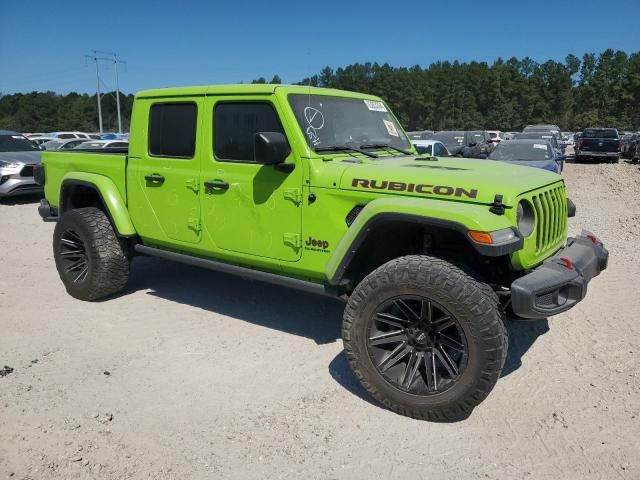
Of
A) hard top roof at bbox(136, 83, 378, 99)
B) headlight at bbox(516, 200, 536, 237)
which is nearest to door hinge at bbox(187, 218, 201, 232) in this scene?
hard top roof at bbox(136, 83, 378, 99)

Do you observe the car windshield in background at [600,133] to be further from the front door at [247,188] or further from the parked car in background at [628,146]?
the front door at [247,188]

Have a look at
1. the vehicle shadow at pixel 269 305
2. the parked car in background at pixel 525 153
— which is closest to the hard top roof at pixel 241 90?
the vehicle shadow at pixel 269 305

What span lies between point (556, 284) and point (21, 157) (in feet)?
40.8

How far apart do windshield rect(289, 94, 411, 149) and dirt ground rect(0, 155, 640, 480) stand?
1.65 metres

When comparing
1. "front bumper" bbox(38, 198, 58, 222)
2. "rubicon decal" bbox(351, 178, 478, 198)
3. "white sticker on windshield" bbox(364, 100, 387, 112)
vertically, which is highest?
"white sticker on windshield" bbox(364, 100, 387, 112)

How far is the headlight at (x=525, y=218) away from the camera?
3.19 m

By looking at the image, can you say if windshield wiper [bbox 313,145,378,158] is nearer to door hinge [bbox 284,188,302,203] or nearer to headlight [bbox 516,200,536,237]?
door hinge [bbox 284,188,302,203]

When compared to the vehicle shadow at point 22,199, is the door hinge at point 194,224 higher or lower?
higher

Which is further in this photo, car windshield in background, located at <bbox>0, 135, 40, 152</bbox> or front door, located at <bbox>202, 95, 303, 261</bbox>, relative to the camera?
car windshield in background, located at <bbox>0, 135, 40, 152</bbox>

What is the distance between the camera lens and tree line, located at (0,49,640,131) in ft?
244

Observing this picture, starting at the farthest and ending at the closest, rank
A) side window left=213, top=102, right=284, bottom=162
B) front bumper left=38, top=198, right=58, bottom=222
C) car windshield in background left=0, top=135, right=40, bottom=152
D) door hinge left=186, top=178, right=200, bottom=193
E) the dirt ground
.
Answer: car windshield in background left=0, top=135, right=40, bottom=152 → front bumper left=38, top=198, right=58, bottom=222 → door hinge left=186, top=178, right=200, bottom=193 → side window left=213, top=102, right=284, bottom=162 → the dirt ground

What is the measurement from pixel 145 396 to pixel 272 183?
167 cm

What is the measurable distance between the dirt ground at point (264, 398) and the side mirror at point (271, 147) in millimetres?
1525

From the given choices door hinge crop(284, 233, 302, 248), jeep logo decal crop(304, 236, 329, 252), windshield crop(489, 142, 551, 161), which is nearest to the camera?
jeep logo decal crop(304, 236, 329, 252)
